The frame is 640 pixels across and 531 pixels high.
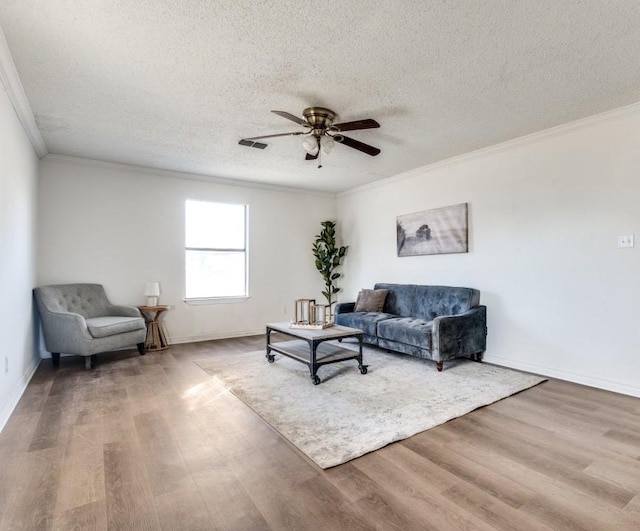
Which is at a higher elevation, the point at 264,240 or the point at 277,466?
the point at 264,240

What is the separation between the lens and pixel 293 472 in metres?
1.94

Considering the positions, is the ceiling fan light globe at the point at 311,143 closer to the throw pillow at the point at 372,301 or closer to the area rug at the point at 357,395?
the area rug at the point at 357,395

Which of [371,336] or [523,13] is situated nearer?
[523,13]

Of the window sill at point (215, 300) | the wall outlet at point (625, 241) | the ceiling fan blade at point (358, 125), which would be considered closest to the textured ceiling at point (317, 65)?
the ceiling fan blade at point (358, 125)

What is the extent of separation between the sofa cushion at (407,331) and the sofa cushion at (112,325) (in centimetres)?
304

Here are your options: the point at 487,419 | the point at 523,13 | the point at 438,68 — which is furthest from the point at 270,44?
the point at 487,419

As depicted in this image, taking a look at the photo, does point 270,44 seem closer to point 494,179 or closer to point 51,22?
point 51,22

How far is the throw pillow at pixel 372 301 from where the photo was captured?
5164 mm

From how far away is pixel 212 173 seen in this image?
17.6ft

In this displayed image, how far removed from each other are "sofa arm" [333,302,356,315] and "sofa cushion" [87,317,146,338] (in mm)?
2644

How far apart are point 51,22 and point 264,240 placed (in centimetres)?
422

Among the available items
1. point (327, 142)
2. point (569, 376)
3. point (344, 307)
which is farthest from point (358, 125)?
point (569, 376)

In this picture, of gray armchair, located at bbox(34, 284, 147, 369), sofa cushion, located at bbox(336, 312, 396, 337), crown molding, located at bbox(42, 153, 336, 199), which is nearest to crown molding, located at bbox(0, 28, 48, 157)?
crown molding, located at bbox(42, 153, 336, 199)

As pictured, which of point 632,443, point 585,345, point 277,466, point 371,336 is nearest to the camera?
point 277,466
